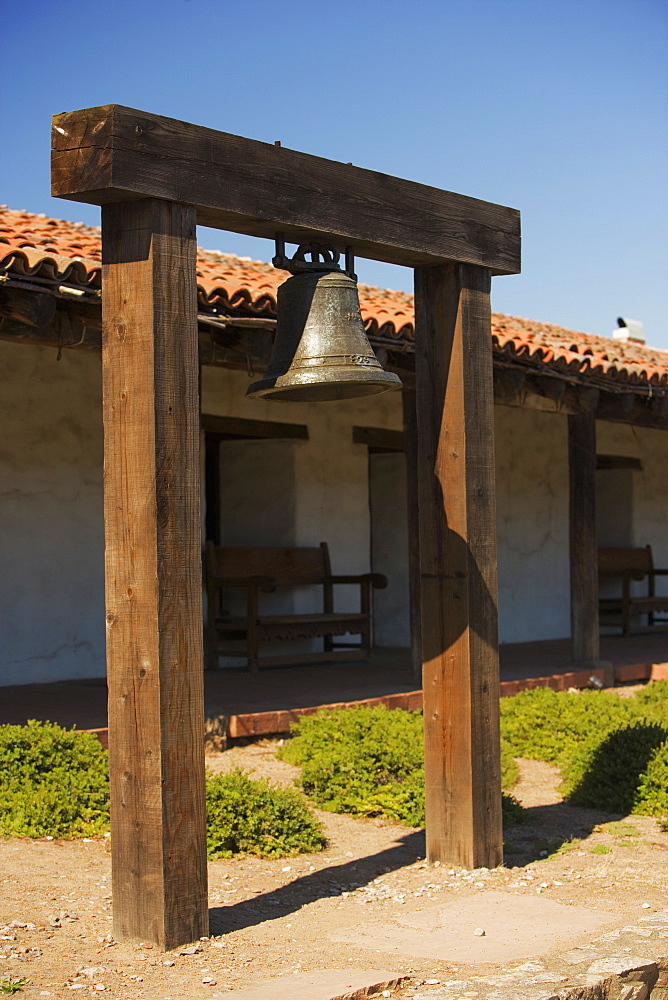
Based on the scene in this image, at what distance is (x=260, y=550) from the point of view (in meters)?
9.18

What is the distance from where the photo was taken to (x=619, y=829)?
17.2ft

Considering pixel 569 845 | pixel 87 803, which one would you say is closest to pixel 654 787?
pixel 569 845

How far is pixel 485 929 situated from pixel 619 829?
6.14ft

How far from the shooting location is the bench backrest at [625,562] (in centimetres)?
1202

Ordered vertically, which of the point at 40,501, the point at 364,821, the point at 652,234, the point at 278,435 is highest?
the point at 652,234

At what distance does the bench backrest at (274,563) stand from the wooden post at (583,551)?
2073mm

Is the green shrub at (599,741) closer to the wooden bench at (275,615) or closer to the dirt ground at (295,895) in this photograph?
the dirt ground at (295,895)

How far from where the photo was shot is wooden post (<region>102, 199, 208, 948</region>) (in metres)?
3.31

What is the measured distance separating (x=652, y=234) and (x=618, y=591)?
4.87 meters

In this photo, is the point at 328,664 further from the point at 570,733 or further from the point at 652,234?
the point at 652,234

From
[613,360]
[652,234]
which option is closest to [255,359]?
[613,360]

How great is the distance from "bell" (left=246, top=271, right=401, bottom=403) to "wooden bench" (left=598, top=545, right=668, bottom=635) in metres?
8.65

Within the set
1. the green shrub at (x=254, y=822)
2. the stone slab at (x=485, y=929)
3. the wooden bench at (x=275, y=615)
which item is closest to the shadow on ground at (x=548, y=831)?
the stone slab at (x=485, y=929)

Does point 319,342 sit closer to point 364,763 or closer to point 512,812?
point 512,812
